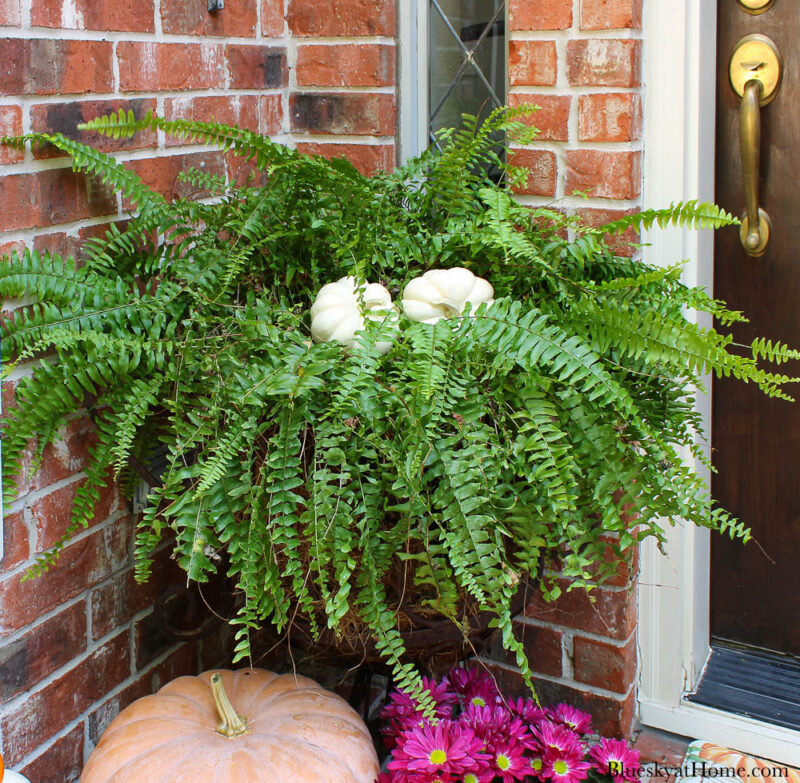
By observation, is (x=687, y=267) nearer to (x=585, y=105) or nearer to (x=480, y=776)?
(x=585, y=105)

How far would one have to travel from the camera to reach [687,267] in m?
1.63

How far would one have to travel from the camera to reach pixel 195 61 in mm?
1561

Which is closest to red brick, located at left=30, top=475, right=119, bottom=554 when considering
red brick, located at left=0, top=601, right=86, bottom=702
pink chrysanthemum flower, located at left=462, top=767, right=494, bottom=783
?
red brick, located at left=0, top=601, right=86, bottom=702

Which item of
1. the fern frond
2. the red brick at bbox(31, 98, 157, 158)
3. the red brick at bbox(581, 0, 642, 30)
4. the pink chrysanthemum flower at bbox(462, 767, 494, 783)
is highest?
the red brick at bbox(581, 0, 642, 30)

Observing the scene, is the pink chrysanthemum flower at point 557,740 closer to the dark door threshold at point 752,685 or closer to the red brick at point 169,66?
the dark door threshold at point 752,685

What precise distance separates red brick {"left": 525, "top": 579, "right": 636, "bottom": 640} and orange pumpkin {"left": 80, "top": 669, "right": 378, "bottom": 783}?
49 centimetres

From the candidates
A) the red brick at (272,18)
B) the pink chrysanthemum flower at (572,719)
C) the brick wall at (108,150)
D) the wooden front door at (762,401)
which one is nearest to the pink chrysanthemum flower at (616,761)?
the pink chrysanthemum flower at (572,719)

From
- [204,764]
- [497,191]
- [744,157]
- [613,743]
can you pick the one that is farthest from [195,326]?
[744,157]

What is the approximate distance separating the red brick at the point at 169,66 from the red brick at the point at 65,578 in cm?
72

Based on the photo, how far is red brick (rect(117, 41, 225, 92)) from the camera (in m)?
1.43

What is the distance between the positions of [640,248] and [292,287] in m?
0.62

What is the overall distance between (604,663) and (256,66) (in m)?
1.31

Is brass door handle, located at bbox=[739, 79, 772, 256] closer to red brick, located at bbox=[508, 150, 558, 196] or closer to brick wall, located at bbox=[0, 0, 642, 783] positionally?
brick wall, located at bbox=[0, 0, 642, 783]

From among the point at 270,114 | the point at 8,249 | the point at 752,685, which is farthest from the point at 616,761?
the point at 270,114
